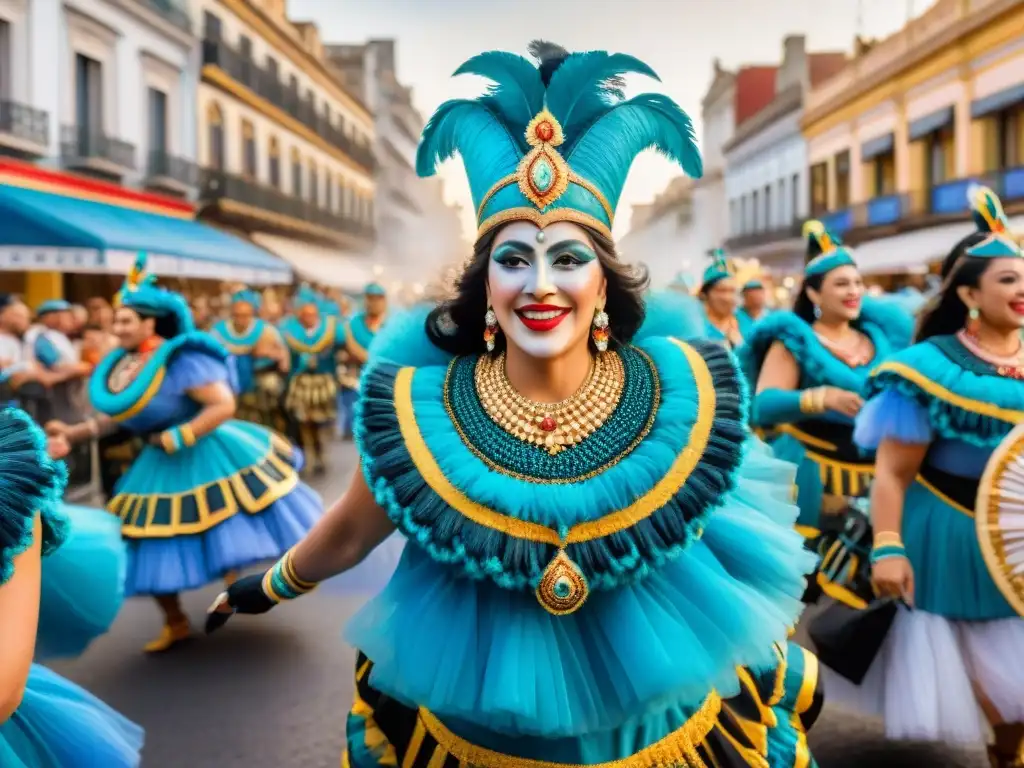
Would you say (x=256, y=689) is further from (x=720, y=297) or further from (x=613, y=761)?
(x=720, y=297)

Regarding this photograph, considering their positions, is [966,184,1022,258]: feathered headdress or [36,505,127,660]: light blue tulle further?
[966,184,1022,258]: feathered headdress

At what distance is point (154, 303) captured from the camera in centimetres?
579

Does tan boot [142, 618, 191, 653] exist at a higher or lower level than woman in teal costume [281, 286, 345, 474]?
lower

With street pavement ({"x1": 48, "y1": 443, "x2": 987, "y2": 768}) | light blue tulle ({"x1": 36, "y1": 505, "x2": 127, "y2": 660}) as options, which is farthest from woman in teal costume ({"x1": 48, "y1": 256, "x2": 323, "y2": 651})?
light blue tulle ({"x1": 36, "y1": 505, "x2": 127, "y2": 660})

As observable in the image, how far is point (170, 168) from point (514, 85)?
Result: 892 inches

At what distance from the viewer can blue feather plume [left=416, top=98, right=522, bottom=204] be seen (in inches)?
100

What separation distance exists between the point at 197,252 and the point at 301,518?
648 inches

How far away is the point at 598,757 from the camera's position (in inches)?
90.1

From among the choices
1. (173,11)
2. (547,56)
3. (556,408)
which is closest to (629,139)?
(547,56)

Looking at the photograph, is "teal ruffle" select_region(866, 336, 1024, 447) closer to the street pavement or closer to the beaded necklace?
the street pavement

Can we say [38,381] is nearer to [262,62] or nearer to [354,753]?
[354,753]

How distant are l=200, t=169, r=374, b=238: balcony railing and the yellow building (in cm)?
1783

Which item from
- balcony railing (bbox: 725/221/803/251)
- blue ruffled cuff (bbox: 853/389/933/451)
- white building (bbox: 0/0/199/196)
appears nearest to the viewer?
blue ruffled cuff (bbox: 853/389/933/451)

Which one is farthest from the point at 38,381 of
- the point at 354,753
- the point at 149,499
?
the point at 354,753
